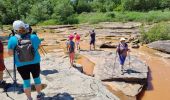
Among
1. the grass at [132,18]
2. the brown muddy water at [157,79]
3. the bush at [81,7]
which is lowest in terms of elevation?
the brown muddy water at [157,79]

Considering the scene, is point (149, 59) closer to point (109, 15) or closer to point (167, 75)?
point (167, 75)

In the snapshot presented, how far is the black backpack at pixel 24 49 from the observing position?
7121 millimetres

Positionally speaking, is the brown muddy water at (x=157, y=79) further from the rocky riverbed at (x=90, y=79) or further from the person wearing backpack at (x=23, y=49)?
the person wearing backpack at (x=23, y=49)

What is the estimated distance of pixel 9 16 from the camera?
185 feet

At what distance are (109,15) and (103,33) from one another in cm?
1701

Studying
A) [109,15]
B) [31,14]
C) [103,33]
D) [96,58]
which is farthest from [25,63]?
[31,14]

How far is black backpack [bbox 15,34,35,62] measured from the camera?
7.12 meters

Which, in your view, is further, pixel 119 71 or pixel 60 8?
pixel 60 8

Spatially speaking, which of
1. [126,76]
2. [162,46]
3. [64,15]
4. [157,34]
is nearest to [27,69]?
[126,76]

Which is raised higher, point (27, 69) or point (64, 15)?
point (27, 69)

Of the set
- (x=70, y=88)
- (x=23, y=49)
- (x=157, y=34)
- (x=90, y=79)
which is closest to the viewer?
(x=23, y=49)

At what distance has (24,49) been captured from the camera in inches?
281

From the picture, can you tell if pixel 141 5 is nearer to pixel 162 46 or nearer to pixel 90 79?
pixel 162 46

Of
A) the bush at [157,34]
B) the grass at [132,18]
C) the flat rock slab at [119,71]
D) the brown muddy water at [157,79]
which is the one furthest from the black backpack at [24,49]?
the grass at [132,18]
